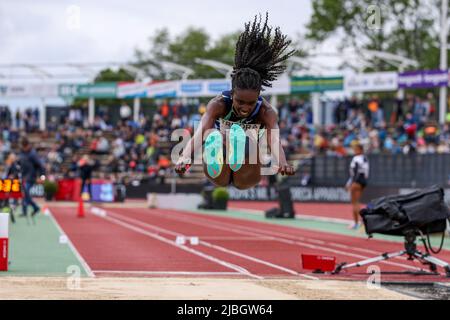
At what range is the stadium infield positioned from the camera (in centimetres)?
1091

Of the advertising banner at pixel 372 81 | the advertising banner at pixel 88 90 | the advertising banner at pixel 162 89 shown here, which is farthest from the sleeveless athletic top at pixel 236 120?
the advertising banner at pixel 88 90

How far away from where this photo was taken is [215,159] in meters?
10.8

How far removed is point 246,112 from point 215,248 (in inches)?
289

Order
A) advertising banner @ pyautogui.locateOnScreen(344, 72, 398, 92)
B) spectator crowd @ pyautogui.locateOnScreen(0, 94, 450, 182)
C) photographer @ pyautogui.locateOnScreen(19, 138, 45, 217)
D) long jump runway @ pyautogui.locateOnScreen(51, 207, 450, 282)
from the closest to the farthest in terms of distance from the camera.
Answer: long jump runway @ pyautogui.locateOnScreen(51, 207, 450, 282) → photographer @ pyautogui.locateOnScreen(19, 138, 45, 217) → spectator crowd @ pyautogui.locateOnScreen(0, 94, 450, 182) → advertising banner @ pyautogui.locateOnScreen(344, 72, 398, 92)

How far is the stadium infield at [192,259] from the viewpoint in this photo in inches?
429

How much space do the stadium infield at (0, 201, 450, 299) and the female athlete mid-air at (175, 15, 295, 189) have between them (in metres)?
1.48

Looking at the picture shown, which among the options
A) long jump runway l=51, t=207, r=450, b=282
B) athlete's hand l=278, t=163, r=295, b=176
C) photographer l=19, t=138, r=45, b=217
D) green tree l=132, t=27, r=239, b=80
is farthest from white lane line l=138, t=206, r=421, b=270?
green tree l=132, t=27, r=239, b=80

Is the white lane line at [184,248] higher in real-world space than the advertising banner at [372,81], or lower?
lower

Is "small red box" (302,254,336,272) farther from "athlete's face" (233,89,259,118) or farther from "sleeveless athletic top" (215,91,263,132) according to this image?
"athlete's face" (233,89,259,118)

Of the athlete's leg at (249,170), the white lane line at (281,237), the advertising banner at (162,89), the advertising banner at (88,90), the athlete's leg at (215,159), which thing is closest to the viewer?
the athlete's leg at (215,159)

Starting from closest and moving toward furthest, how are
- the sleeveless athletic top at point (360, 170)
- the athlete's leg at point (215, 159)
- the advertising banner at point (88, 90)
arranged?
1. the athlete's leg at point (215, 159)
2. the sleeveless athletic top at point (360, 170)
3. the advertising banner at point (88, 90)

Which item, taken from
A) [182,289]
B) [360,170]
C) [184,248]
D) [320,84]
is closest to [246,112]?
[182,289]

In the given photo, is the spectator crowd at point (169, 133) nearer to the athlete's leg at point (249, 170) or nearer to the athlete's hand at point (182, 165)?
the athlete's leg at point (249, 170)
